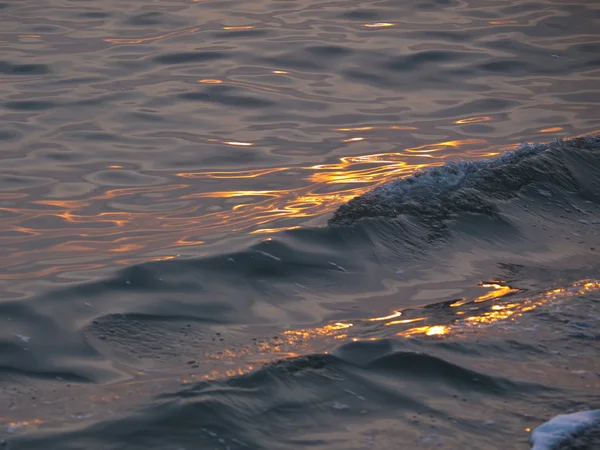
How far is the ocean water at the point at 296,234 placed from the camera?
11.8ft

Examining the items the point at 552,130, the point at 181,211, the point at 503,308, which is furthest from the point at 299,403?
the point at 552,130

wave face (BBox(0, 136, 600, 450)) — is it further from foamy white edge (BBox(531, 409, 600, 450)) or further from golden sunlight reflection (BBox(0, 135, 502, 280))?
golden sunlight reflection (BBox(0, 135, 502, 280))

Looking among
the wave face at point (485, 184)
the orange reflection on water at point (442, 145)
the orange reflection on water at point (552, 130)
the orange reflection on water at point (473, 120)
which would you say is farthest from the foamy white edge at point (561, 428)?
the orange reflection on water at point (473, 120)

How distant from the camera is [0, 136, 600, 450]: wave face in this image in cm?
345

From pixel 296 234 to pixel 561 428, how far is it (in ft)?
8.00

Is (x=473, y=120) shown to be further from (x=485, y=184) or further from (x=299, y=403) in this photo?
(x=299, y=403)

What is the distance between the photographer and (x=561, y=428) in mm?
3393

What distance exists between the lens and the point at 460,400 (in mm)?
3645

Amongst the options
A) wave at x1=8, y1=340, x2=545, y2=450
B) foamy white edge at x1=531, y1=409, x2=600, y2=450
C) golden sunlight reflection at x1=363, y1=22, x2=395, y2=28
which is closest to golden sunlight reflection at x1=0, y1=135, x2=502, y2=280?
wave at x1=8, y1=340, x2=545, y2=450

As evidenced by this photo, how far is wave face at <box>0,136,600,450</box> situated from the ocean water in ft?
0.04

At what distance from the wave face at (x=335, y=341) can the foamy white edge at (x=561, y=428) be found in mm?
13

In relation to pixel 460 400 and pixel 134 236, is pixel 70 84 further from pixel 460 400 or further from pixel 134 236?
A: pixel 460 400

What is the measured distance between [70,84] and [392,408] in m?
5.70

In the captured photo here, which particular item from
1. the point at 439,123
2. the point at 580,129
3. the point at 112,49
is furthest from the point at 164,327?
the point at 112,49
